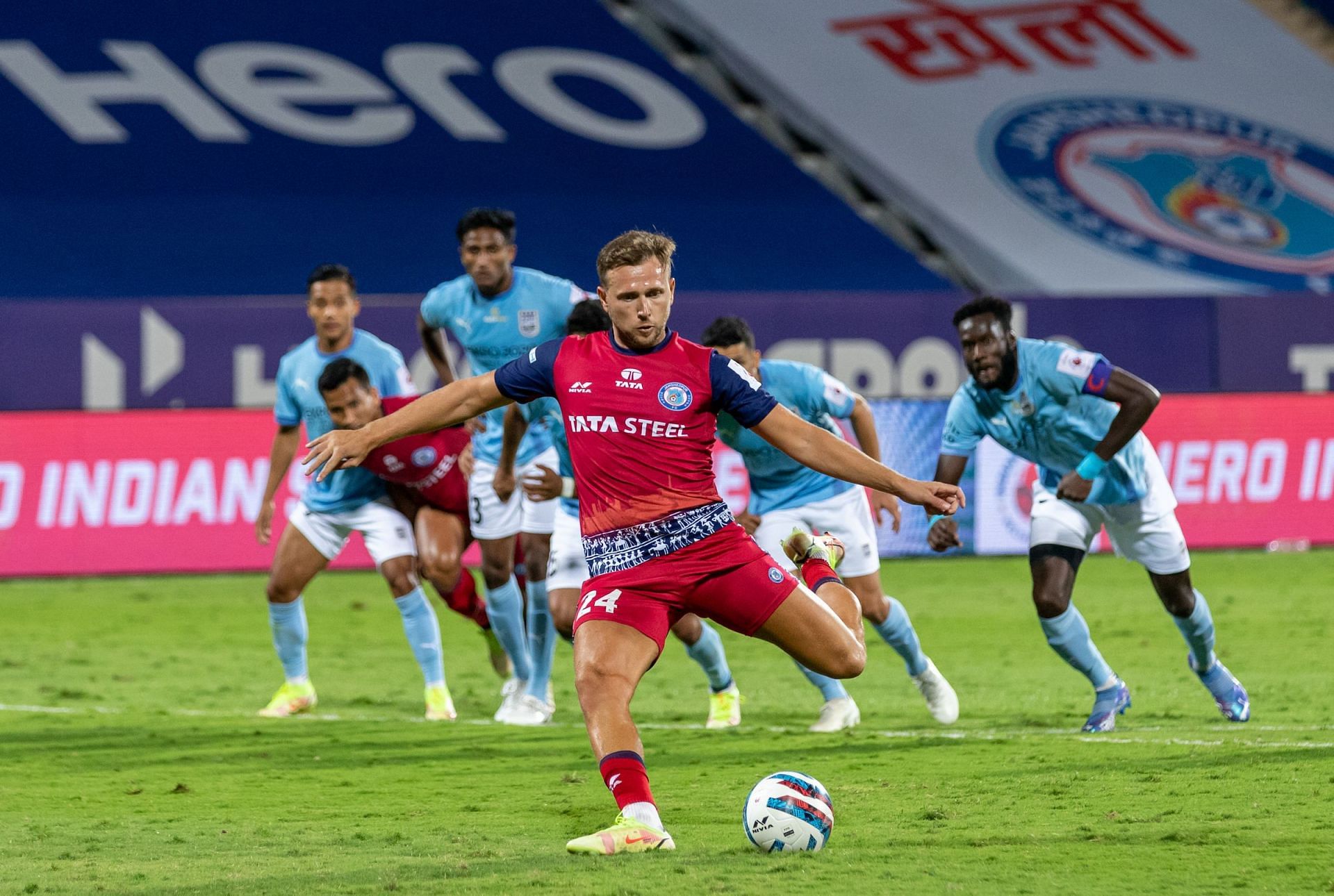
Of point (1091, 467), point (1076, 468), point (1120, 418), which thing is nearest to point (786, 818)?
point (1091, 467)

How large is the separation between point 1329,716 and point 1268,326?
11.6m

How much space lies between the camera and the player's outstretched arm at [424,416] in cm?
580

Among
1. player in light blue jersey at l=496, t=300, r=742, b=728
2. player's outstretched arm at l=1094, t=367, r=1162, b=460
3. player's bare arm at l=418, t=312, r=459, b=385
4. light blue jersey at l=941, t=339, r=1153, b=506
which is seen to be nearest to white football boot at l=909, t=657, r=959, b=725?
player in light blue jersey at l=496, t=300, r=742, b=728

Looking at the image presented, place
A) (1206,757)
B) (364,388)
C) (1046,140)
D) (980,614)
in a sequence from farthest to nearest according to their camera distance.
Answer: (1046,140), (980,614), (364,388), (1206,757)

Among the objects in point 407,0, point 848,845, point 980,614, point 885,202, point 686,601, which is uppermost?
point 407,0

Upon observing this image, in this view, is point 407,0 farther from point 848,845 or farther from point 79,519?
point 848,845

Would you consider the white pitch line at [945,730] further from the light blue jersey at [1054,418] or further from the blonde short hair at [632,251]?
the blonde short hair at [632,251]

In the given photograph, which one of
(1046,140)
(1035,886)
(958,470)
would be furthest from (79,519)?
(1046,140)

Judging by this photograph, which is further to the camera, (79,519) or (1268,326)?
(1268,326)

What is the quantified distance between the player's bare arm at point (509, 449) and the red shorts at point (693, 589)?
3207 millimetres

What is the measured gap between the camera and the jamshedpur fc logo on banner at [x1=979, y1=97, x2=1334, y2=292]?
2438 cm

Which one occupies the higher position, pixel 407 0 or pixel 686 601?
pixel 407 0

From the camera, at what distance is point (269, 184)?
76.9ft

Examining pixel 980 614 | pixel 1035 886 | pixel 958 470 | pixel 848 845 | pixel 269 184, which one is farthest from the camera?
pixel 269 184
